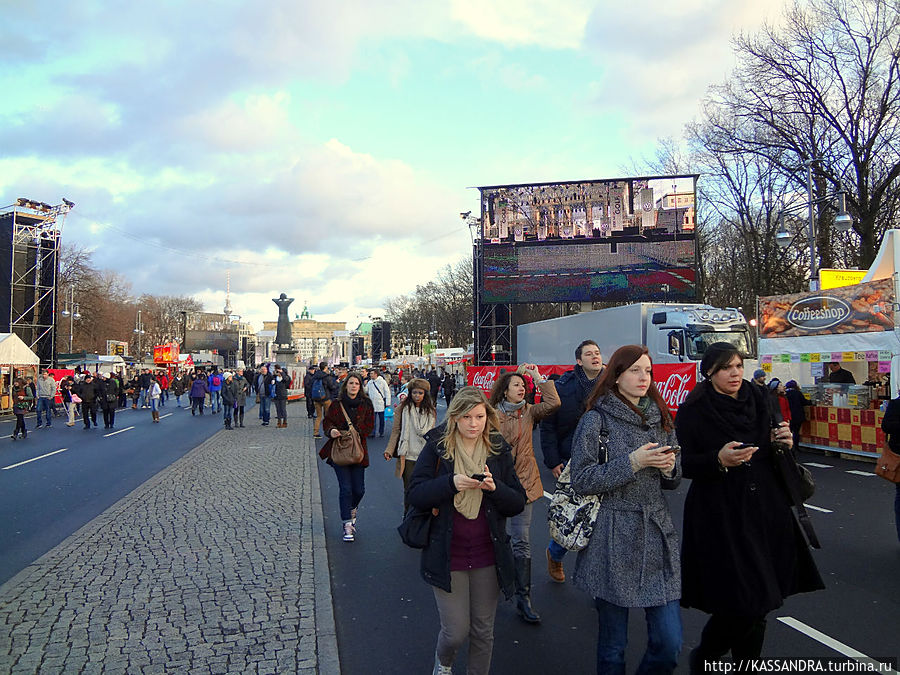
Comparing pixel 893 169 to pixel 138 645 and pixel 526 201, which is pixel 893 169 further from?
pixel 138 645

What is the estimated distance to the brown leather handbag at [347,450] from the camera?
7.20 m

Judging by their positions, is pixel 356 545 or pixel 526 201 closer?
pixel 356 545

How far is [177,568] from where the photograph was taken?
236 inches

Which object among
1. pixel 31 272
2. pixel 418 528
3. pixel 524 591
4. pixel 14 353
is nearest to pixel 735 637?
pixel 418 528

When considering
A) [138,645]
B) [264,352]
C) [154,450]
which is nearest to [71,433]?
[154,450]

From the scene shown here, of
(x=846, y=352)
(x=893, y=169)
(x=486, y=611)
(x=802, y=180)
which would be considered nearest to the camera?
(x=486, y=611)

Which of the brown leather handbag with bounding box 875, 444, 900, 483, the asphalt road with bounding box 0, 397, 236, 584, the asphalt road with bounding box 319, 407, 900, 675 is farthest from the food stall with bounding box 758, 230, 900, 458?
the asphalt road with bounding box 0, 397, 236, 584

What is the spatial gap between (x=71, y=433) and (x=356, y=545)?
1719 cm

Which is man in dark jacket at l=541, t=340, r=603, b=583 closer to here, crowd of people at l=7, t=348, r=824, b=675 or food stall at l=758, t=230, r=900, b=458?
crowd of people at l=7, t=348, r=824, b=675

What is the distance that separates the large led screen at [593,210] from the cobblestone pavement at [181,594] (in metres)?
24.2

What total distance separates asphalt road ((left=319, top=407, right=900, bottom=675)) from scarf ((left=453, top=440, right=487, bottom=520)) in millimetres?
1300

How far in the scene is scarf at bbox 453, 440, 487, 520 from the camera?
3490 millimetres

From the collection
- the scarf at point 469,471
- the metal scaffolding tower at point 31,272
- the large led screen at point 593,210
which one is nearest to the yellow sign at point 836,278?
the large led screen at point 593,210

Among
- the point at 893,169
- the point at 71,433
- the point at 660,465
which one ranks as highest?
the point at 893,169
